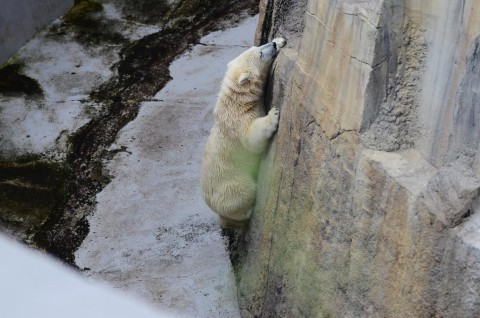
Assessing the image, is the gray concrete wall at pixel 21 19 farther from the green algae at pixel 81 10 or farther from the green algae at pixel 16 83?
the green algae at pixel 16 83

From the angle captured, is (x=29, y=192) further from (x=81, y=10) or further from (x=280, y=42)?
(x=81, y=10)

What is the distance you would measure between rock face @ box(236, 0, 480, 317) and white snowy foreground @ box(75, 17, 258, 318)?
147cm

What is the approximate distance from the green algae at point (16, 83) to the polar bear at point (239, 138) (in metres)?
3.82

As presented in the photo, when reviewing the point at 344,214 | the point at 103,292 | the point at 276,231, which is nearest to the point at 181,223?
the point at 103,292

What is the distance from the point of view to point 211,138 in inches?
207

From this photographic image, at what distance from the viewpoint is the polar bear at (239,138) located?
4926 mm

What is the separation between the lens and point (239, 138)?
500 cm

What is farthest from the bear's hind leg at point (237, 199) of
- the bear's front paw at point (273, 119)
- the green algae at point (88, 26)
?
the green algae at point (88, 26)

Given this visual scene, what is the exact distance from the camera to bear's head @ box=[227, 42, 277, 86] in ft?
16.1

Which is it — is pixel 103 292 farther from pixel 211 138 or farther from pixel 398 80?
pixel 398 80

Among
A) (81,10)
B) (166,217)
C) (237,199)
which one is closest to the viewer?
(237,199)

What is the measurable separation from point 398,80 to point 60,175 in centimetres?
448

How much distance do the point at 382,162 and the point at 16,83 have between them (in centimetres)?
616

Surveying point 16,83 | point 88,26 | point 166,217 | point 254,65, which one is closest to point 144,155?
point 166,217
